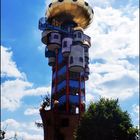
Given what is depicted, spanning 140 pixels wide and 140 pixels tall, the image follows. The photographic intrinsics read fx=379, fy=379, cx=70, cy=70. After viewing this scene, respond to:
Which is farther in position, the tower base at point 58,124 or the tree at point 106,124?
the tower base at point 58,124

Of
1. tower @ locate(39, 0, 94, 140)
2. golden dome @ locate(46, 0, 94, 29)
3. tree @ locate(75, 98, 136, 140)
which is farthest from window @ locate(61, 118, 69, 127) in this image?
tree @ locate(75, 98, 136, 140)

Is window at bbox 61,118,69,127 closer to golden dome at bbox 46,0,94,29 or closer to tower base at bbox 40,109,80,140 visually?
tower base at bbox 40,109,80,140

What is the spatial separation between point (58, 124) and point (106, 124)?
3099 centimetres

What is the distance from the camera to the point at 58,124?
70.4 m

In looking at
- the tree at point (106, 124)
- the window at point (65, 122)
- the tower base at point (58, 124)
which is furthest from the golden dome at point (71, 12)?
the tree at point (106, 124)

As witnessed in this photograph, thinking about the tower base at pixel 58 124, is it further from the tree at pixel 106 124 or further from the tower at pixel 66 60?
the tree at pixel 106 124

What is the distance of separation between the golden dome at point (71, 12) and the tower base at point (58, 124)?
20780 mm

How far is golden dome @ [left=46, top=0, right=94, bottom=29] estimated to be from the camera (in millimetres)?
77562

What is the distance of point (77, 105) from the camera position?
72875 millimetres

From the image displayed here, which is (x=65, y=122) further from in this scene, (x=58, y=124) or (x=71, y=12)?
(x=71, y=12)

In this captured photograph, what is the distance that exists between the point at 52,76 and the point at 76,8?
15.0 metres

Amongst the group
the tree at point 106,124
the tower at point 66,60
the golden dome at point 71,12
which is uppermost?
the golden dome at point 71,12

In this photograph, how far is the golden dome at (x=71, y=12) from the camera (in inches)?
3054

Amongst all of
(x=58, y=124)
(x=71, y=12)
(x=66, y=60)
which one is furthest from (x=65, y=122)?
(x=71, y=12)
